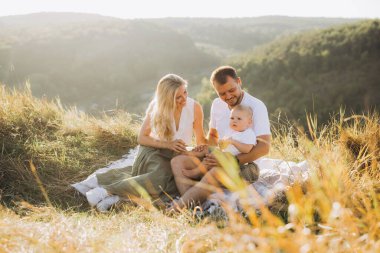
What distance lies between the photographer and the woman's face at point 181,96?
151 inches

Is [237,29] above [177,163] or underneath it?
above

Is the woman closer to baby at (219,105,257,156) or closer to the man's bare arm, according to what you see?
baby at (219,105,257,156)

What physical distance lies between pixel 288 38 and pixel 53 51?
28.2m

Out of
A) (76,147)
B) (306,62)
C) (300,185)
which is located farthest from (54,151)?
(306,62)

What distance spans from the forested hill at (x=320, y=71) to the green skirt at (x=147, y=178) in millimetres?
23170

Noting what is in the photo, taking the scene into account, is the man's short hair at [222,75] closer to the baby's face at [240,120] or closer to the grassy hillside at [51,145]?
the baby's face at [240,120]

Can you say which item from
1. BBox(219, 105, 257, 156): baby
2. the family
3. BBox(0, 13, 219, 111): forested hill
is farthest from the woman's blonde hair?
BBox(0, 13, 219, 111): forested hill

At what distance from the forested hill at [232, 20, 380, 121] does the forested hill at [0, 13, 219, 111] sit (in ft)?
43.4

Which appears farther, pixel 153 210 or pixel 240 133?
pixel 240 133

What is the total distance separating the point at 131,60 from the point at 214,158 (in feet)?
168

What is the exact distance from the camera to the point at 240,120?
3.51 m

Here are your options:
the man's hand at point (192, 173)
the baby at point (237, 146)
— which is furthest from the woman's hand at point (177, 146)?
the man's hand at point (192, 173)

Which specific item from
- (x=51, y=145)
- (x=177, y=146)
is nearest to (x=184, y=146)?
(x=177, y=146)

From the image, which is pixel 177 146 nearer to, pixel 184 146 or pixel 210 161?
pixel 184 146
